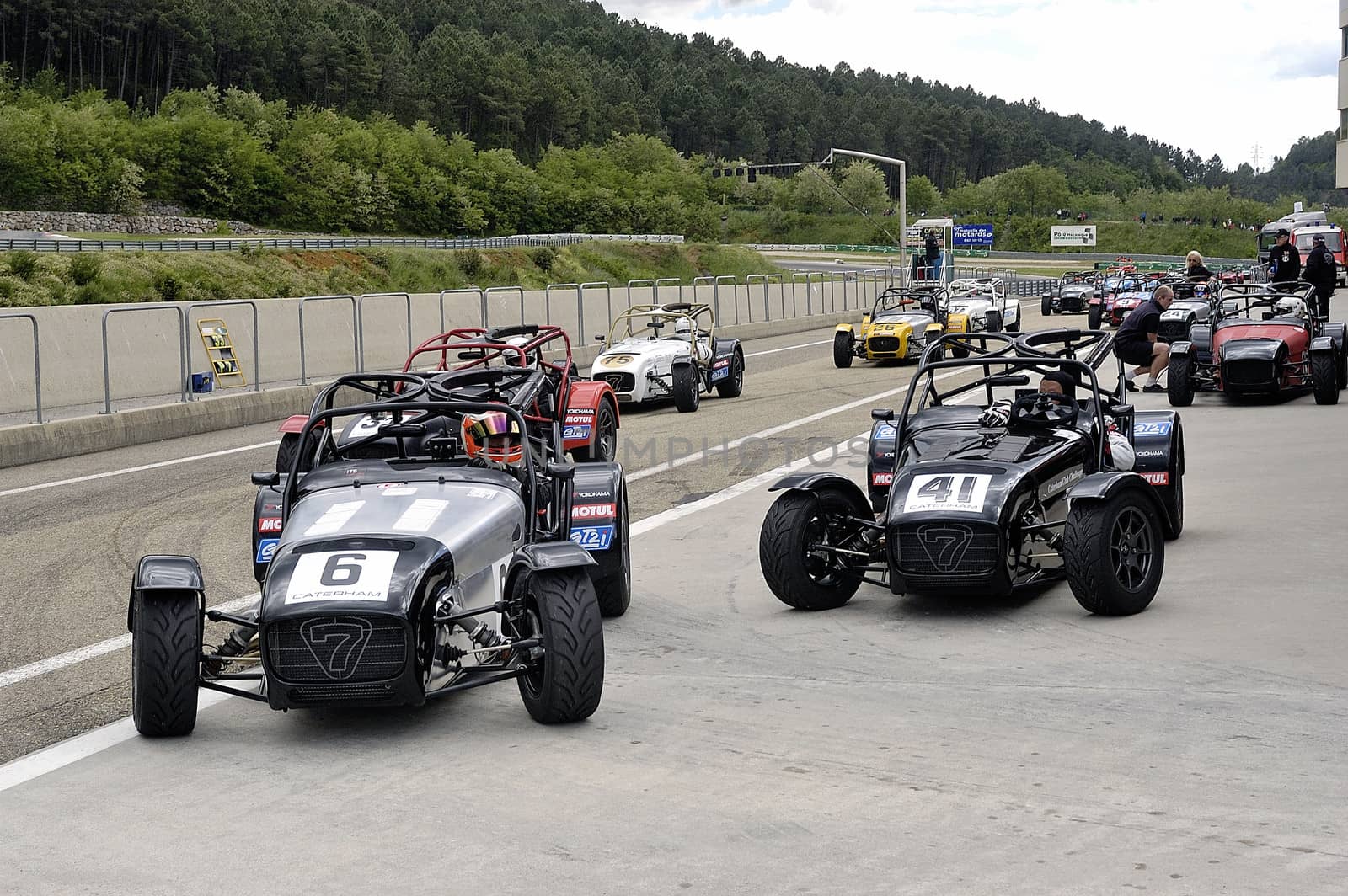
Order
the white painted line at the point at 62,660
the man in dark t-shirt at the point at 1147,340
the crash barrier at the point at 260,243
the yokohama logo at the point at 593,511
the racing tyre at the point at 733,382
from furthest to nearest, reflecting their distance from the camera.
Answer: the crash barrier at the point at 260,243 → the racing tyre at the point at 733,382 → the man in dark t-shirt at the point at 1147,340 → the yokohama logo at the point at 593,511 → the white painted line at the point at 62,660

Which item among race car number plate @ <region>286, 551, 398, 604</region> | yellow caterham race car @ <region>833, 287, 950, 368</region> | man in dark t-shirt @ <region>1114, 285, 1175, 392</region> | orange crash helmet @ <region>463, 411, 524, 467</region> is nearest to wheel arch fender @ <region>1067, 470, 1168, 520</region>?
race car number plate @ <region>286, 551, 398, 604</region>

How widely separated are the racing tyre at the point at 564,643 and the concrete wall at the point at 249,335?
13.5 meters

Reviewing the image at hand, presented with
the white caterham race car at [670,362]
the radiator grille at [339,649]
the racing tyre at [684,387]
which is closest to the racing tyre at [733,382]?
the white caterham race car at [670,362]

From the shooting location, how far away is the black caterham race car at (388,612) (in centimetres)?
578

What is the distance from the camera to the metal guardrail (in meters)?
18.8

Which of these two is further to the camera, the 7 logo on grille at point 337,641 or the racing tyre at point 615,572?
the racing tyre at point 615,572

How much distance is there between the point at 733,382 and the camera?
2256cm

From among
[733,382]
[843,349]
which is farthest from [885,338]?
[733,382]

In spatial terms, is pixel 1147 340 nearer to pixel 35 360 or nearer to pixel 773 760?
pixel 35 360

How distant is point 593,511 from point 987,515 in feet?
6.92

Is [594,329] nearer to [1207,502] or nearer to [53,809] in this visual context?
[1207,502]

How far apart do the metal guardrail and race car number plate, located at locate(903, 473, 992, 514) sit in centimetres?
1328

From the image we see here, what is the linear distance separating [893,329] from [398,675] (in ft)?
78.6

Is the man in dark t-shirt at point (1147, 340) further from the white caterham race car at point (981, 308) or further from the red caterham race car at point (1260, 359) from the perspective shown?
the white caterham race car at point (981, 308)
